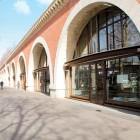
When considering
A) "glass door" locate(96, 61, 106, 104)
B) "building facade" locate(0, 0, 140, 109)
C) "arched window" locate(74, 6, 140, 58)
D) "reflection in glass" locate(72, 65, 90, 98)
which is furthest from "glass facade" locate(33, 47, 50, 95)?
"glass door" locate(96, 61, 106, 104)

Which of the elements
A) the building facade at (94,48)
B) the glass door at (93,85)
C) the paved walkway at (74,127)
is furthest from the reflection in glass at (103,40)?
the paved walkway at (74,127)

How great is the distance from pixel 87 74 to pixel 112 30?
3.35 meters

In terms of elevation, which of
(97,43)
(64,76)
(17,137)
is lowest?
(17,137)

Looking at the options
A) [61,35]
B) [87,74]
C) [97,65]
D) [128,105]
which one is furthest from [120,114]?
[61,35]

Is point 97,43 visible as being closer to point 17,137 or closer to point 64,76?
point 64,76

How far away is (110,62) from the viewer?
607 inches

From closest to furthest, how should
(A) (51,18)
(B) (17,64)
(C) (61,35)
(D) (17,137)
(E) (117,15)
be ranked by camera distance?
(D) (17,137)
(E) (117,15)
(C) (61,35)
(A) (51,18)
(B) (17,64)

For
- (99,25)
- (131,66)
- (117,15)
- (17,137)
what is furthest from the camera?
(99,25)

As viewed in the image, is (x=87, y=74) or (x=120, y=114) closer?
(x=120, y=114)

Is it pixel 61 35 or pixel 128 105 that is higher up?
pixel 61 35

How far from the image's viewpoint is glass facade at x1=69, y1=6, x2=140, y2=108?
13867 millimetres

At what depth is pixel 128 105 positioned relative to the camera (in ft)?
45.6

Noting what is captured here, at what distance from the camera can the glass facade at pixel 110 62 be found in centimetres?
1387

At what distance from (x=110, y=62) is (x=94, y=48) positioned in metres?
3.27
